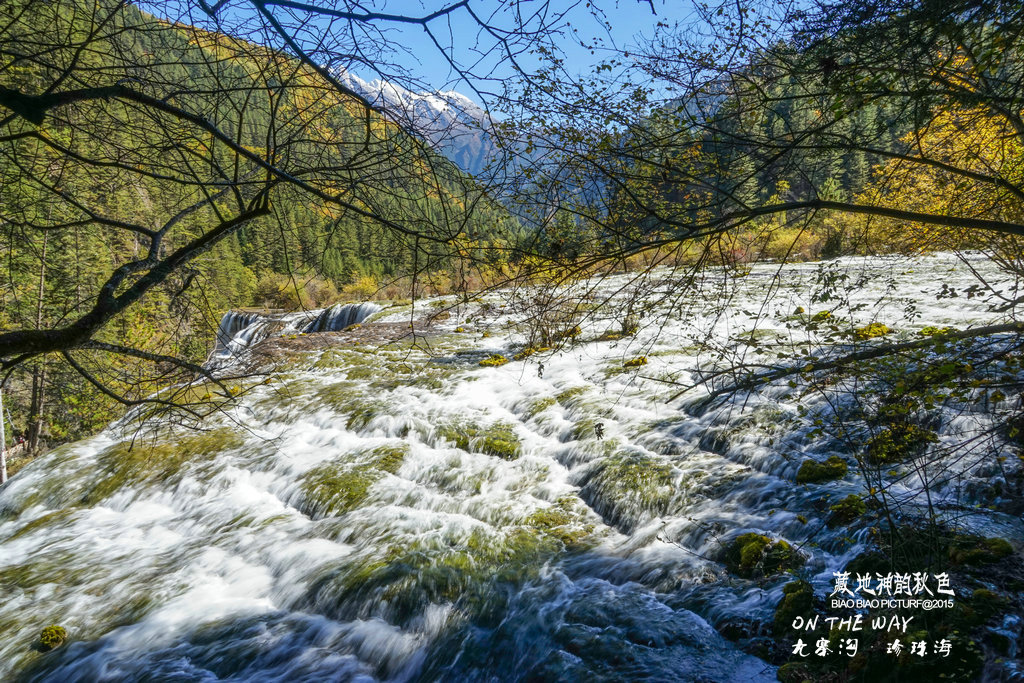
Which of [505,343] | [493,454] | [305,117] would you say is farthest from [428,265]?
[505,343]

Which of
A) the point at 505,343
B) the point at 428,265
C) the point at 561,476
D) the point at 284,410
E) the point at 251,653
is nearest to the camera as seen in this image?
the point at 428,265

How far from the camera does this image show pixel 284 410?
27.3 feet

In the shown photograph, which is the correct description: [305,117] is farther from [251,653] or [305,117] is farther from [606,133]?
[251,653]

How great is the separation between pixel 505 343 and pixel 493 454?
5509 millimetres

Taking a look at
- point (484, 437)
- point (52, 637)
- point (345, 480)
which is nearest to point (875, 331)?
point (484, 437)

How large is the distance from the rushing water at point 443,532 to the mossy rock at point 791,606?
0.44ft

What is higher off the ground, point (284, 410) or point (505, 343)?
point (505, 343)

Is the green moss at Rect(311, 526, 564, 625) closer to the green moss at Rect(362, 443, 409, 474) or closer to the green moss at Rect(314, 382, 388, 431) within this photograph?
the green moss at Rect(362, 443, 409, 474)

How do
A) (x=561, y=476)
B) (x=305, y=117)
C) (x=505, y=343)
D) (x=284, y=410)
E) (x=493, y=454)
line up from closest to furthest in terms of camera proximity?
(x=305, y=117) → (x=561, y=476) → (x=493, y=454) → (x=284, y=410) → (x=505, y=343)

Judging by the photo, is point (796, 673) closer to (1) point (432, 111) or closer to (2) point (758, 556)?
(2) point (758, 556)

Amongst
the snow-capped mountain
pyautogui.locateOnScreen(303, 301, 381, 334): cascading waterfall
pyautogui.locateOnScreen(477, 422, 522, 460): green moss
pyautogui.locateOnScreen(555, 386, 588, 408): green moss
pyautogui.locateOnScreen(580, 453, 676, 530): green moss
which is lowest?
pyautogui.locateOnScreen(580, 453, 676, 530): green moss

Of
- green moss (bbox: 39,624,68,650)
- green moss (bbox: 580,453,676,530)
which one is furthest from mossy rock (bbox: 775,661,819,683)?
green moss (bbox: 39,624,68,650)

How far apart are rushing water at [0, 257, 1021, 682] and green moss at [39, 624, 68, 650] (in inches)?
3.1

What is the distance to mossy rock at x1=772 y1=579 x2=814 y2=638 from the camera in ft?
10.8
